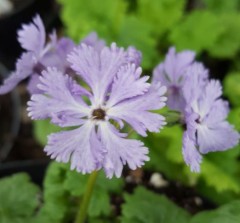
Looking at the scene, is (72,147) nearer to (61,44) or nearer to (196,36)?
(61,44)

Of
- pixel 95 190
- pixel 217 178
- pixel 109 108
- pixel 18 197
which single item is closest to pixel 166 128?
pixel 217 178

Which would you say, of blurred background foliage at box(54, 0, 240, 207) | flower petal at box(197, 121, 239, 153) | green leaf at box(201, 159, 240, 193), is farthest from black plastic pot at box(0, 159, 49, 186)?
flower petal at box(197, 121, 239, 153)

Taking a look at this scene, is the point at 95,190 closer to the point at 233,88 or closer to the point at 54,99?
the point at 54,99

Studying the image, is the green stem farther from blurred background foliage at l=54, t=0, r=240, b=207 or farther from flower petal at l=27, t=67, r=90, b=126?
blurred background foliage at l=54, t=0, r=240, b=207

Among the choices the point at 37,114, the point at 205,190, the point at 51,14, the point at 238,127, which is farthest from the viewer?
the point at 51,14

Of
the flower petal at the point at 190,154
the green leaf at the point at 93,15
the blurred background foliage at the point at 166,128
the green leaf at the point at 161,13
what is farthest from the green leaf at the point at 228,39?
the flower petal at the point at 190,154

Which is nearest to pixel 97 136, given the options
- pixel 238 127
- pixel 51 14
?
pixel 238 127

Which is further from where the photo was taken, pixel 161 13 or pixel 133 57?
pixel 161 13
